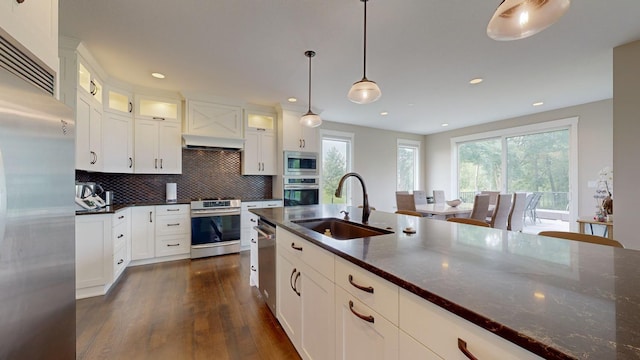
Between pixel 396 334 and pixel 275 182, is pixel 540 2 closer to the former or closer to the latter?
pixel 396 334

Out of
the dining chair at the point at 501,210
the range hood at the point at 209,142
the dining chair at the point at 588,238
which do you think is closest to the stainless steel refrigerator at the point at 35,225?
the dining chair at the point at 588,238

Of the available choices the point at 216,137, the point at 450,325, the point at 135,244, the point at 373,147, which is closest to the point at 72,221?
the point at 450,325

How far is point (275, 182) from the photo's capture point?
191 inches

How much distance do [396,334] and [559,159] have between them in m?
5.96

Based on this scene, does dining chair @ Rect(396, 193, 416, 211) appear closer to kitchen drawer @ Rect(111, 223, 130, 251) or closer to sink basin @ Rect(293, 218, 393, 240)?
sink basin @ Rect(293, 218, 393, 240)

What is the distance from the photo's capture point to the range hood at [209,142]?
3.97 m

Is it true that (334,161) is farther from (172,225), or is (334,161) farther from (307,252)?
(307,252)

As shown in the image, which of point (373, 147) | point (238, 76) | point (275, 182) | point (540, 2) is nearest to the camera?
point (540, 2)

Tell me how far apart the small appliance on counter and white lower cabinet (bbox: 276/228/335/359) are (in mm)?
2380

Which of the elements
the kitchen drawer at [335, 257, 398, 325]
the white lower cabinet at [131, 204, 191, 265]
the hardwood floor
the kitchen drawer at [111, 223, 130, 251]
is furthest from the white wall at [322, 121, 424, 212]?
the kitchen drawer at [335, 257, 398, 325]

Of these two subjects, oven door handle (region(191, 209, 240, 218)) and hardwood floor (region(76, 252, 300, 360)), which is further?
oven door handle (region(191, 209, 240, 218))

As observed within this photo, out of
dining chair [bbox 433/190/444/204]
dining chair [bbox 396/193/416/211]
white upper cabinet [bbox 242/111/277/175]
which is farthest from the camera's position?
dining chair [bbox 433/190/444/204]

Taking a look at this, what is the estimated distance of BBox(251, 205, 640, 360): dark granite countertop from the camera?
1.66 feet

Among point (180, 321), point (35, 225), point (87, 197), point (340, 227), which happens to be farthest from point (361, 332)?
point (87, 197)
